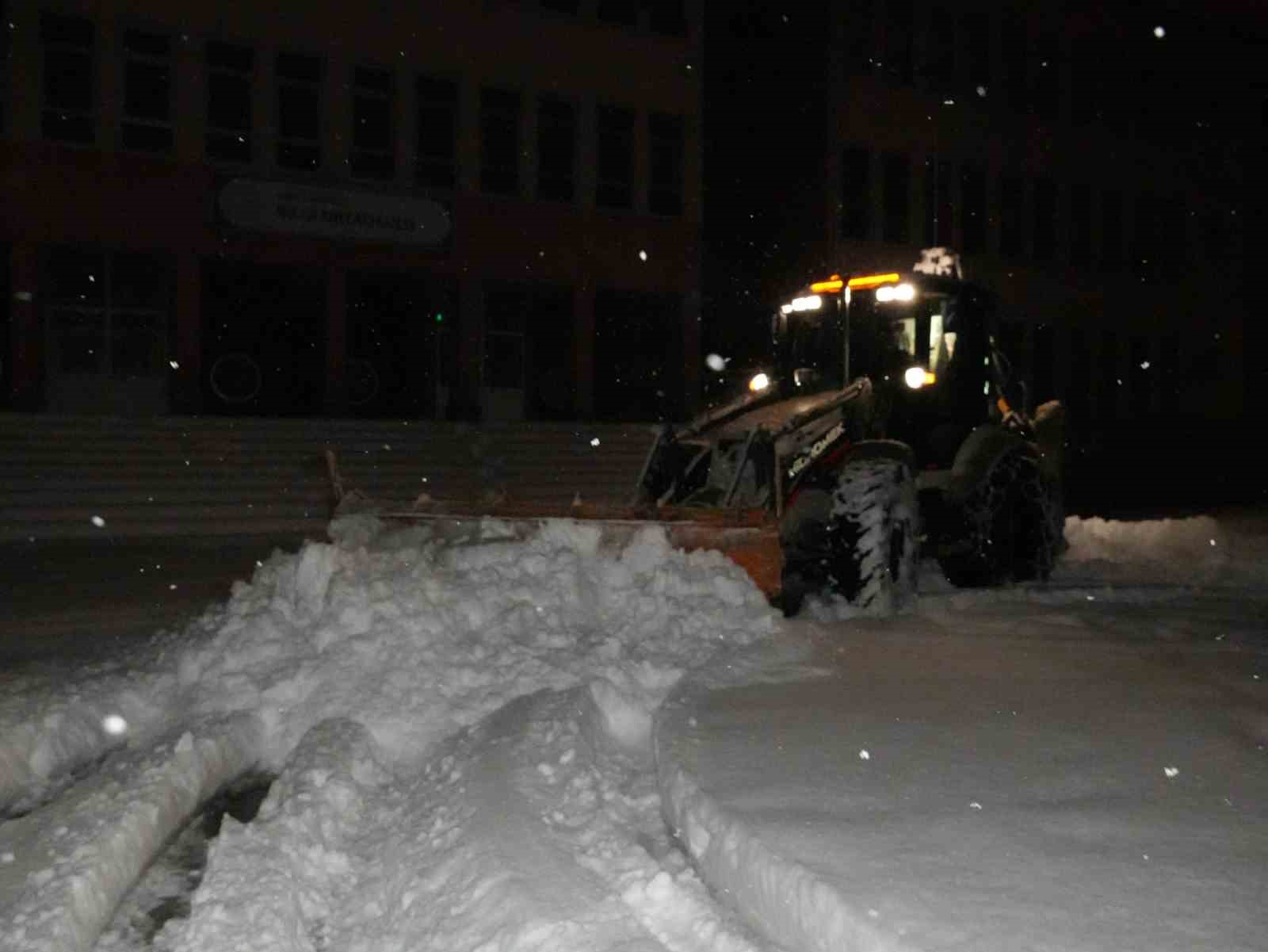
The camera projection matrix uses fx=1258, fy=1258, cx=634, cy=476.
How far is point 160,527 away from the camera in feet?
60.2

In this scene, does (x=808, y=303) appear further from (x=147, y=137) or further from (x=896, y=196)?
(x=896, y=196)

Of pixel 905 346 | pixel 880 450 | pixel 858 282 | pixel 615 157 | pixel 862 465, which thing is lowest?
pixel 862 465

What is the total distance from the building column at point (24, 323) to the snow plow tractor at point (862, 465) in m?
15.3

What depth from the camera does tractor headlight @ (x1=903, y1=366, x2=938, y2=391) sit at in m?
10.8

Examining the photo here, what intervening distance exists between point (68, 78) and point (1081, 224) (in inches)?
1093

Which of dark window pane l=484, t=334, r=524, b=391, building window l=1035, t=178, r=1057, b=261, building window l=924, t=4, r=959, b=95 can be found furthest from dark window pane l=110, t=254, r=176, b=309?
building window l=1035, t=178, r=1057, b=261

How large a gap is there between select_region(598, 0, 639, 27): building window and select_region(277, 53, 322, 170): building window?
6.73 meters

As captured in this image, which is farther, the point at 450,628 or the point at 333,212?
the point at 333,212

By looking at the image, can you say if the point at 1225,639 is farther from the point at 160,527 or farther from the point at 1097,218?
the point at 1097,218

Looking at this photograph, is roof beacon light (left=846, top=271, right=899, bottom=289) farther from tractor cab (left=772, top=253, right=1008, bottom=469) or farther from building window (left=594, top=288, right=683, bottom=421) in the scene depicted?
building window (left=594, top=288, right=683, bottom=421)

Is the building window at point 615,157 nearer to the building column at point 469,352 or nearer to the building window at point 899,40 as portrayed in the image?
the building column at point 469,352

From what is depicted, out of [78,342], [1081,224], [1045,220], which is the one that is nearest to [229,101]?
[78,342]

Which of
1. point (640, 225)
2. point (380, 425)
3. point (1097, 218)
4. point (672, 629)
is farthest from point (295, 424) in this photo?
point (1097, 218)

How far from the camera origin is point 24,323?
2267 centimetres
